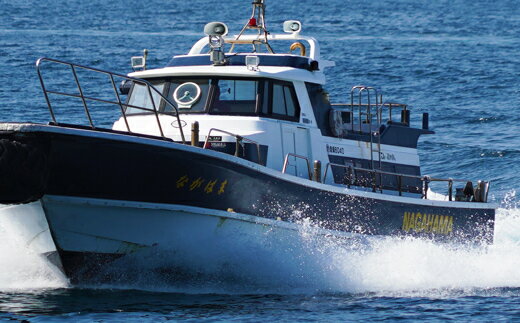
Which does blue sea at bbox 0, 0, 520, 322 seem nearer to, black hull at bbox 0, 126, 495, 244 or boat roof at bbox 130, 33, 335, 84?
black hull at bbox 0, 126, 495, 244

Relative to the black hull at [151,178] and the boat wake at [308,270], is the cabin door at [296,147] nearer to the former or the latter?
the black hull at [151,178]

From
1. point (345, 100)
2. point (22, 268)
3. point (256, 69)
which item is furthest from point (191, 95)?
point (345, 100)

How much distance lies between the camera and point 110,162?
11.5 m

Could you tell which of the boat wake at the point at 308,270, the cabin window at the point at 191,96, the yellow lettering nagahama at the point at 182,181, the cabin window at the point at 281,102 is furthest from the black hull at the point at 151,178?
the cabin window at the point at 191,96

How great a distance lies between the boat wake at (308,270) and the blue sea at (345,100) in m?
0.03

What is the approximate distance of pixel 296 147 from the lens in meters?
14.2

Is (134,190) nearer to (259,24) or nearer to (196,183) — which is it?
(196,183)

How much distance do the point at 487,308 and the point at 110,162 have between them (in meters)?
5.11

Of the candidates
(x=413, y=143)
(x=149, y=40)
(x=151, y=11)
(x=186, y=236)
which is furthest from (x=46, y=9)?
(x=186, y=236)

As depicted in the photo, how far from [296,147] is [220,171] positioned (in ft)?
7.37

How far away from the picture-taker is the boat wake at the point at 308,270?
496 inches

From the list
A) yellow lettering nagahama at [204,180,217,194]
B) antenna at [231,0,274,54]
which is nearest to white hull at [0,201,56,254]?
yellow lettering nagahama at [204,180,217,194]

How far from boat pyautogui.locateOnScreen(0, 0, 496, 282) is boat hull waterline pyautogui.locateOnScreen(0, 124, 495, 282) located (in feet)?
0.05

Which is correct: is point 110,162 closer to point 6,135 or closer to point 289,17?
point 6,135
